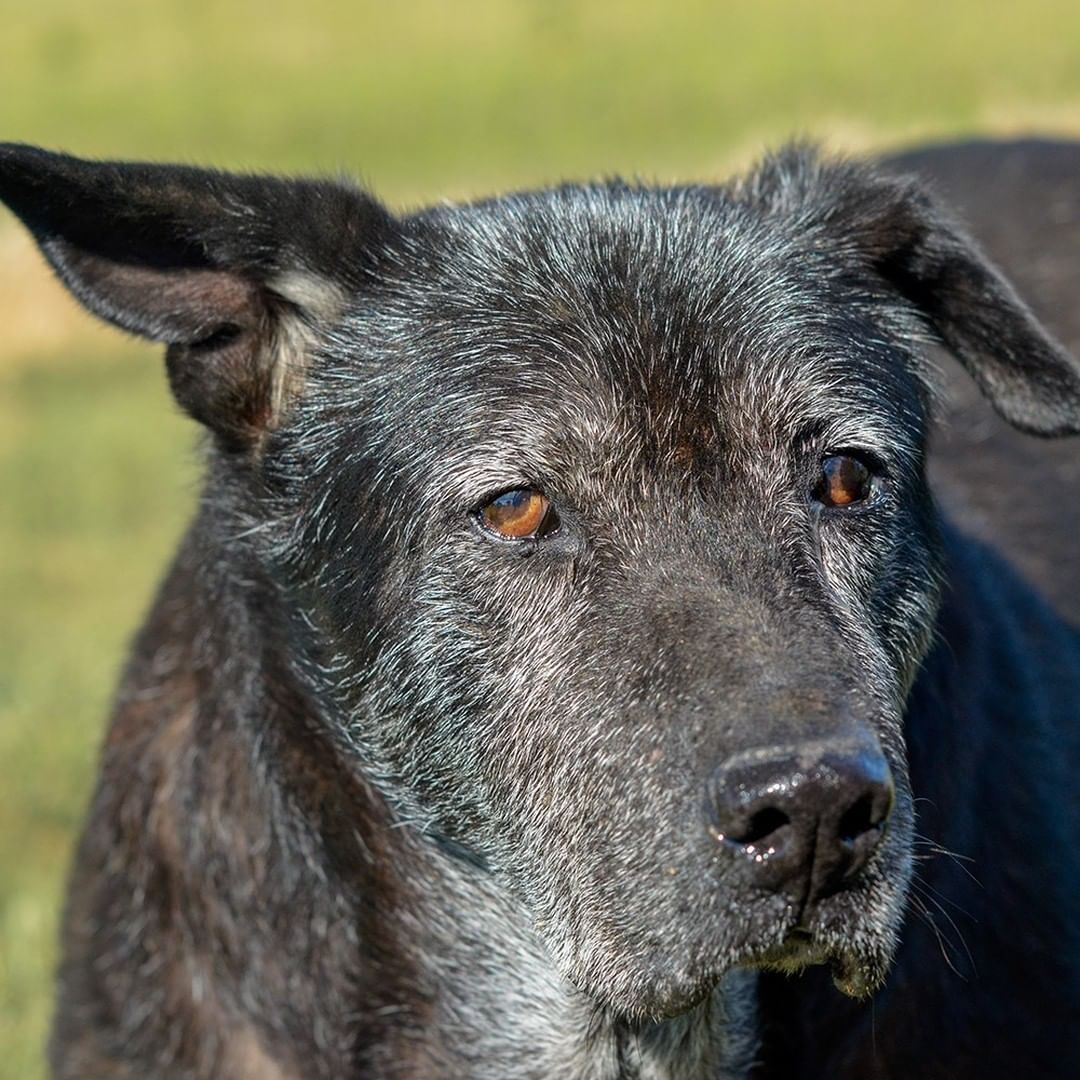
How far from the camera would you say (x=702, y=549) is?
3.22 metres

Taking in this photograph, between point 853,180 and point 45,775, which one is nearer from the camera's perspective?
point 853,180

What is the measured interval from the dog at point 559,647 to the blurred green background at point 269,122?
194 centimetres

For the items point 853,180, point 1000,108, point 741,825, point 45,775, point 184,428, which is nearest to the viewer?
point 741,825

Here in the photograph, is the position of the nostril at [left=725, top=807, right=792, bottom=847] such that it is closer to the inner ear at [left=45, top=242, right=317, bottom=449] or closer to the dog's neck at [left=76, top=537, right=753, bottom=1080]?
the dog's neck at [left=76, top=537, right=753, bottom=1080]

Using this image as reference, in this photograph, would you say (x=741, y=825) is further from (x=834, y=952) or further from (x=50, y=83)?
(x=50, y=83)

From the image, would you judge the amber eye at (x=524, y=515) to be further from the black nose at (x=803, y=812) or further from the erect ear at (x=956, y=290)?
the erect ear at (x=956, y=290)

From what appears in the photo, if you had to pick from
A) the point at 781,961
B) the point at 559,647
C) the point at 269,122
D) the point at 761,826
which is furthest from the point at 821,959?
the point at 269,122

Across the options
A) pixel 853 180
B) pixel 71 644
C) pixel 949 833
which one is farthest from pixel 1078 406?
pixel 71 644

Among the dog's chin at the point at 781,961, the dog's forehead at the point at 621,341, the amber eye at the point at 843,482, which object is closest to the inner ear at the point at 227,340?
the dog's forehead at the point at 621,341

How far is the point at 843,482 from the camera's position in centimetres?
346

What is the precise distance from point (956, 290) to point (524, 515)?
125 cm

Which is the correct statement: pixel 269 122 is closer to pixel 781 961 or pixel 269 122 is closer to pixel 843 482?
pixel 843 482

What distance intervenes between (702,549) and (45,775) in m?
4.43

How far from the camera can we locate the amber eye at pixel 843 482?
11.3 feet
